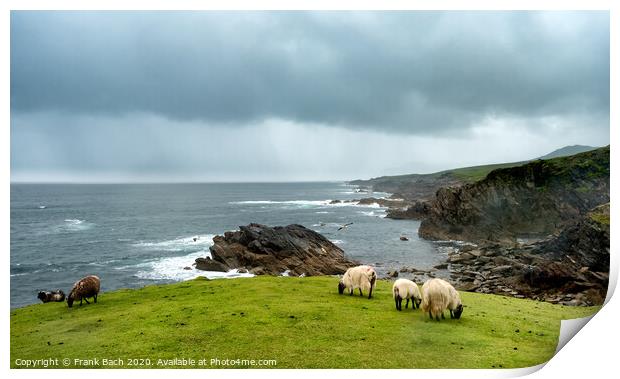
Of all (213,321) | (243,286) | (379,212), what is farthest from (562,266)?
(379,212)

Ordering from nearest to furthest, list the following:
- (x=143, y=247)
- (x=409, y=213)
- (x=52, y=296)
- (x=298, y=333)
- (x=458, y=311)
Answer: (x=298, y=333), (x=458, y=311), (x=52, y=296), (x=143, y=247), (x=409, y=213)

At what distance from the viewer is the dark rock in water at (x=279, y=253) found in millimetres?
51531

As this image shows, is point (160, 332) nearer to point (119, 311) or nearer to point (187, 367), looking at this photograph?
point (187, 367)

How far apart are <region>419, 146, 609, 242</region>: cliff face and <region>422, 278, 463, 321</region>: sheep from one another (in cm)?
2135

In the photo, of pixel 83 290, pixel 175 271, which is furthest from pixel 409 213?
pixel 83 290

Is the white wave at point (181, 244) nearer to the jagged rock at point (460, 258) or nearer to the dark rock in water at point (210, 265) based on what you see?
the dark rock in water at point (210, 265)

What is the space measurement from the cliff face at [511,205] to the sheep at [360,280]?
21769 millimetres

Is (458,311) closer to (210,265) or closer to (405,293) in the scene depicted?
(405,293)

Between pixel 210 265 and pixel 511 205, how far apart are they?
58217mm

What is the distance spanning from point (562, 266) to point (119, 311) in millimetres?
36986

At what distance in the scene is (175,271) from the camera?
169 ft

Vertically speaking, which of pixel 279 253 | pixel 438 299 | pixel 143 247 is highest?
pixel 438 299

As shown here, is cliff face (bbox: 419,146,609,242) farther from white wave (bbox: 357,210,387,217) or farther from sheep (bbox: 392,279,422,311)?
white wave (bbox: 357,210,387,217)

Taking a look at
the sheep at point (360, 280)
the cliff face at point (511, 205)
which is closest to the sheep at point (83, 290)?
the sheep at point (360, 280)
